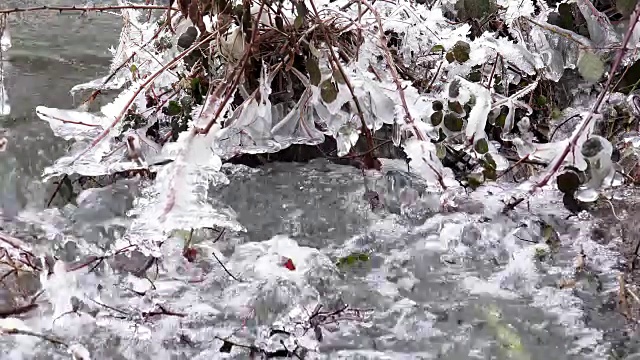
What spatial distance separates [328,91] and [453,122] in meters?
0.25

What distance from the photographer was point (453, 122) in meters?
1.27

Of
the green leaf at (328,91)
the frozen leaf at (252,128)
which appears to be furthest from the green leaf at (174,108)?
the green leaf at (328,91)

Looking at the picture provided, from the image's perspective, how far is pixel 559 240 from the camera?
111 cm

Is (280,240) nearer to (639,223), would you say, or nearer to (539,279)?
(539,279)

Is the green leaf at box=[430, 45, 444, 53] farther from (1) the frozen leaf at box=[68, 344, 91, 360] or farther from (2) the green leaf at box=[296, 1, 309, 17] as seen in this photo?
(1) the frozen leaf at box=[68, 344, 91, 360]

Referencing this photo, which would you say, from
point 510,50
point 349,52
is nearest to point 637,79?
point 510,50

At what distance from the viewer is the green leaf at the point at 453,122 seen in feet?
4.16

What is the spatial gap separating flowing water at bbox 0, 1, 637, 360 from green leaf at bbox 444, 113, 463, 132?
14 cm

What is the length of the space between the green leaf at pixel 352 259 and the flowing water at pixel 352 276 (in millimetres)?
12

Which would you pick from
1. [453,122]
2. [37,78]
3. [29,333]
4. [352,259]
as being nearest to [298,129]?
[453,122]

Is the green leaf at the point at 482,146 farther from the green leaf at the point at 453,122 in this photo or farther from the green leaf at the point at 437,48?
the green leaf at the point at 437,48

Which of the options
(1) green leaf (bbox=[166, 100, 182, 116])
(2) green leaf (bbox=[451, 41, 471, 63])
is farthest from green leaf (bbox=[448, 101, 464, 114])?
(1) green leaf (bbox=[166, 100, 182, 116])

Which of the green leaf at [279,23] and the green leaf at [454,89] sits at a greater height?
the green leaf at [279,23]

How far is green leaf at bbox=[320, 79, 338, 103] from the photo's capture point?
1241 mm
